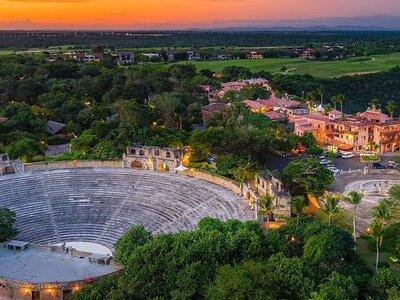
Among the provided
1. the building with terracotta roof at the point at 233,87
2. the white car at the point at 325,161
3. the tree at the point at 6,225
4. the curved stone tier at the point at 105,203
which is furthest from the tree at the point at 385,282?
the building with terracotta roof at the point at 233,87

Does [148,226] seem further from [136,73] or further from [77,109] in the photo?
[136,73]

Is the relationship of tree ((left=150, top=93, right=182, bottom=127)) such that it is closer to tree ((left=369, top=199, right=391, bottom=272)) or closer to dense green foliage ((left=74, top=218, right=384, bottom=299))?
tree ((left=369, top=199, right=391, bottom=272))

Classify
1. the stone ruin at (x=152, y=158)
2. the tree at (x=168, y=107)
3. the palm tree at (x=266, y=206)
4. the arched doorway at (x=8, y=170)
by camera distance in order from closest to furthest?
the palm tree at (x=266, y=206), the arched doorway at (x=8, y=170), the stone ruin at (x=152, y=158), the tree at (x=168, y=107)

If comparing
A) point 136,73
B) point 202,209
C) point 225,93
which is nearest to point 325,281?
point 202,209

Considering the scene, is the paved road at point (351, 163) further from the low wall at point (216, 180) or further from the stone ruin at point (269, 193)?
the low wall at point (216, 180)

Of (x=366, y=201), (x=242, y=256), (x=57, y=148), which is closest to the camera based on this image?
(x=242, y=256)

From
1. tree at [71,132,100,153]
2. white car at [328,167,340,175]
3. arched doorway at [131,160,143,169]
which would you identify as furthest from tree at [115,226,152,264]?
white car at [328,167,340,175]
